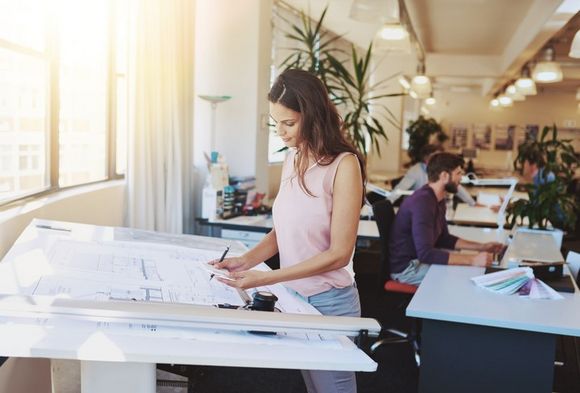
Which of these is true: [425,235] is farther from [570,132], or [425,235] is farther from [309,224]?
[570,132]

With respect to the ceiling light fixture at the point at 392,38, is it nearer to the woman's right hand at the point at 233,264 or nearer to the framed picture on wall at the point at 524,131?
the woman's right hand at the point at 233,264

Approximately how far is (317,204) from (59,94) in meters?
2.24

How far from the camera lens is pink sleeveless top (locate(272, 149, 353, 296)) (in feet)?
6.32

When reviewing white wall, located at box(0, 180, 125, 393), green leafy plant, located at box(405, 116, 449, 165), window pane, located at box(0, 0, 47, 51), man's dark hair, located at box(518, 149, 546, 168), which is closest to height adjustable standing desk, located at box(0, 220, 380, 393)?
white wall, located at box(0, 180, 125, 393)

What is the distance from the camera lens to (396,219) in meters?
4.14

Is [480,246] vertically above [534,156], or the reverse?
[534,156]

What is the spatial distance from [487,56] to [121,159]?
9858 millimetres

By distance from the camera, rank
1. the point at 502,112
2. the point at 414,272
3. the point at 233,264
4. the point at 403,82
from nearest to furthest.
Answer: the point at 233,264 < the point at 414,272 < the point at 403,82 < the point at 502,112

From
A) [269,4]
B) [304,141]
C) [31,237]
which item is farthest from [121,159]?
[304,141]

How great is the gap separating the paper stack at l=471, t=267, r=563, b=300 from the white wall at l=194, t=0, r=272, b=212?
2.89m

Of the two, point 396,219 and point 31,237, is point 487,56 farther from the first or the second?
point 31,237

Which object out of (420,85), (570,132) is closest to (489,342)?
(420,85)

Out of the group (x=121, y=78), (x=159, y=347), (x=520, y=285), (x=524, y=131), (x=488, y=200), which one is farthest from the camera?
(x=524, y=131)

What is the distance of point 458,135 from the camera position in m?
17.9
